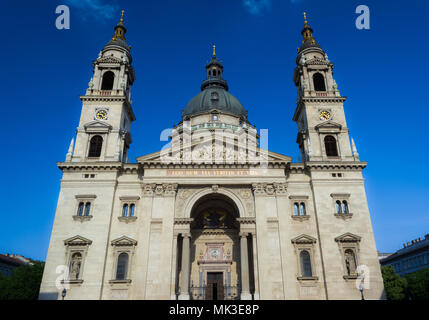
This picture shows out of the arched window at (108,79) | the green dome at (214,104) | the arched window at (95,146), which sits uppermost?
the green dome at (214,104)

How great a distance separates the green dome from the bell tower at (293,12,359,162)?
12452 mm

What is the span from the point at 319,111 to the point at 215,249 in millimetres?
18170

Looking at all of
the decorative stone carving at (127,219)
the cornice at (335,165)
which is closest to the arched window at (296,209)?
the cornice at (335,165)

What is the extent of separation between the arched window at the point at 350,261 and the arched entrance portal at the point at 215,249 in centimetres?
993

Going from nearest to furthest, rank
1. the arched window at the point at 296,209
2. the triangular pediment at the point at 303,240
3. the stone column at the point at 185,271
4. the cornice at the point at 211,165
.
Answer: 1. the stone column at the point at 185,271
2. the triangular pediment at the point at 303,240
3. the arched window at the point at 296,209
4. the cornice at the point at 211,165

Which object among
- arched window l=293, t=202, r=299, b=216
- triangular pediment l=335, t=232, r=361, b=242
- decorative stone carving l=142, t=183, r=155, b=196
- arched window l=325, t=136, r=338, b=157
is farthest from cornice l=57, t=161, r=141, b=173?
triangular pediment l=335, t=232, r=361, b=242

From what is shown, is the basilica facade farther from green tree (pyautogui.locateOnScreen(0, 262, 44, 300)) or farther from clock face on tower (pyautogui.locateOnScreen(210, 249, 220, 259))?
green tree (pyautogui.locateOnScreen(0, 262, 44, 300))

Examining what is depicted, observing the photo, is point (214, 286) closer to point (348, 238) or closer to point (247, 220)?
point (247, 220)

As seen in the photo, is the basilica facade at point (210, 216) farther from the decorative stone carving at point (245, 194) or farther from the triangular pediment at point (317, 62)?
the triangular pediment at point (317, 62)

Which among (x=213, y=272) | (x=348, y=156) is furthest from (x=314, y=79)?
(x=213, y=272)

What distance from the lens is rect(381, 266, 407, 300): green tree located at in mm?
42312

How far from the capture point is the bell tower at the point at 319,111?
33094 millimetres

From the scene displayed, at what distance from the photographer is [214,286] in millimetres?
31734

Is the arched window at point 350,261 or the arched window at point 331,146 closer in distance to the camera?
the arched window at point 350,261
